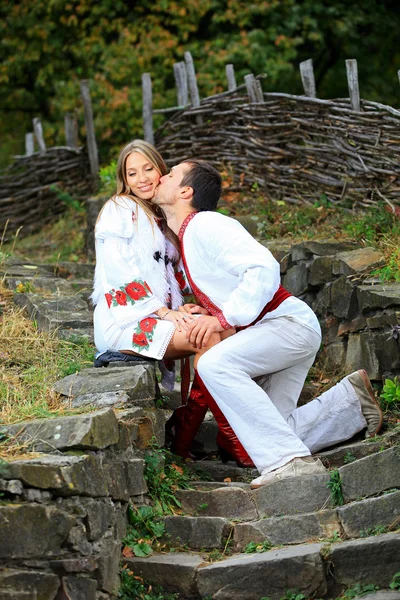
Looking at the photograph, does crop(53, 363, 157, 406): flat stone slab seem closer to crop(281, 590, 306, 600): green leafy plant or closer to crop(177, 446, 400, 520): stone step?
crop(177, 446, 400, 520): stone step

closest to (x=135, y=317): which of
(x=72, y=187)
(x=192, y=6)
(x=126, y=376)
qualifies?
(x=126, y=376)

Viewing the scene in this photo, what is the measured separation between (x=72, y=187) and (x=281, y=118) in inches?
133

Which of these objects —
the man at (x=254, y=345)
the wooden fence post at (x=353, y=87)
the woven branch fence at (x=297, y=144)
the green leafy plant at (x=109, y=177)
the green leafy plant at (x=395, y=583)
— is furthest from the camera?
the green leafy plant at (x=109, y=177)

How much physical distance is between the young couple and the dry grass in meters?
0.29

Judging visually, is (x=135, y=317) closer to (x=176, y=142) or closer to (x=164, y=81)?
(x=176, y=142)

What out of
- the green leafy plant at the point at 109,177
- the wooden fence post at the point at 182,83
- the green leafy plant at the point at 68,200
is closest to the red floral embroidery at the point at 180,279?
the green leafy plant at the point at 109,177

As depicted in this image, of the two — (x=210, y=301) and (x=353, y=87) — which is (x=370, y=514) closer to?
(x=210, y=301)

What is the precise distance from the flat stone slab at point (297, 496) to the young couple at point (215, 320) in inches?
2.1

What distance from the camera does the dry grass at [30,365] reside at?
4.29 m

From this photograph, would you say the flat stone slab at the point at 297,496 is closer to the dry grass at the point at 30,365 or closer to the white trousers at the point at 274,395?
the white trousers at the point at 274,395

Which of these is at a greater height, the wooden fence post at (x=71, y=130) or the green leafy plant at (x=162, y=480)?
the wooden fence post at (x=71, y=130)

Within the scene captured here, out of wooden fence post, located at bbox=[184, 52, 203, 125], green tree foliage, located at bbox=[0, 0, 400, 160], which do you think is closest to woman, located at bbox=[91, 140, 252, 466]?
wooden fence post, located at bbox=[184, 52, 203, 125]

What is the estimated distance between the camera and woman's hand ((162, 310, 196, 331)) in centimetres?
468

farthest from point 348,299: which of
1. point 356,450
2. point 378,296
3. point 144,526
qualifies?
point 144,526
